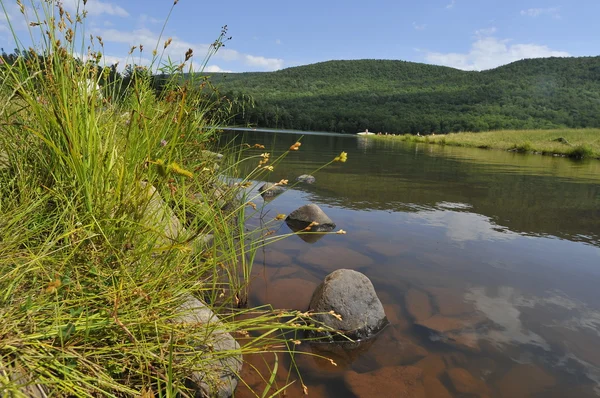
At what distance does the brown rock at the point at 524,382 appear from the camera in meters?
1.89

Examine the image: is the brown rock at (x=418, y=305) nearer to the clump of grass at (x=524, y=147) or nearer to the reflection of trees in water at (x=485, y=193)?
the reflection of trees in water at (x=485, y=193)

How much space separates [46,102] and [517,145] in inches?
947

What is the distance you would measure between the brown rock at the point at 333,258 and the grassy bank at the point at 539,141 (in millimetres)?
18693

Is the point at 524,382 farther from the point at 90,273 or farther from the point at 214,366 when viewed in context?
the point at 90,273

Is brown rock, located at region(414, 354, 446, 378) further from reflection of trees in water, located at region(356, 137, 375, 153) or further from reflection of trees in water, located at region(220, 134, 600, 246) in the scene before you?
reflection of trees in water, located at region(356, 137, 375, 153)

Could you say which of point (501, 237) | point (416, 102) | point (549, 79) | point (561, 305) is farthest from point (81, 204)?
point (549, 79)

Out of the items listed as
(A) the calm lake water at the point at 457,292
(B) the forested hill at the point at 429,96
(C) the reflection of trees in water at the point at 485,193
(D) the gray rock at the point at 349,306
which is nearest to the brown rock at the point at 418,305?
(A) the calm lake water at the point at 457,292

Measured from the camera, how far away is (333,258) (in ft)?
11.6

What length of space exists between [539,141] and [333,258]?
23428 mm

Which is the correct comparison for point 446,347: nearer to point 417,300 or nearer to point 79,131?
point 417,300

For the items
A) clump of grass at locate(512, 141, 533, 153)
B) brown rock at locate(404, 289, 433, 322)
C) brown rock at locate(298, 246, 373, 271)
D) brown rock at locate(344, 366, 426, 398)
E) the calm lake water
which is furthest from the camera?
clump of grass at locate(512, 141, 533, 153)

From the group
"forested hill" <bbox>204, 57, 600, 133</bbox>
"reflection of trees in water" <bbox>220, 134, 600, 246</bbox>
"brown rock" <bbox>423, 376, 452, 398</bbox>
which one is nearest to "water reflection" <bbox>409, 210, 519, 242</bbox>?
"reflection of trees in water" <bbox>220, 134, 600, 246</bbox>

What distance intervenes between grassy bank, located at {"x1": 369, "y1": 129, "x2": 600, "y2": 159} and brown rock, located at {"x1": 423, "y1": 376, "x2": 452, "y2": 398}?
19.9 m

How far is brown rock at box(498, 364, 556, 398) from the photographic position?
1.89 meters
